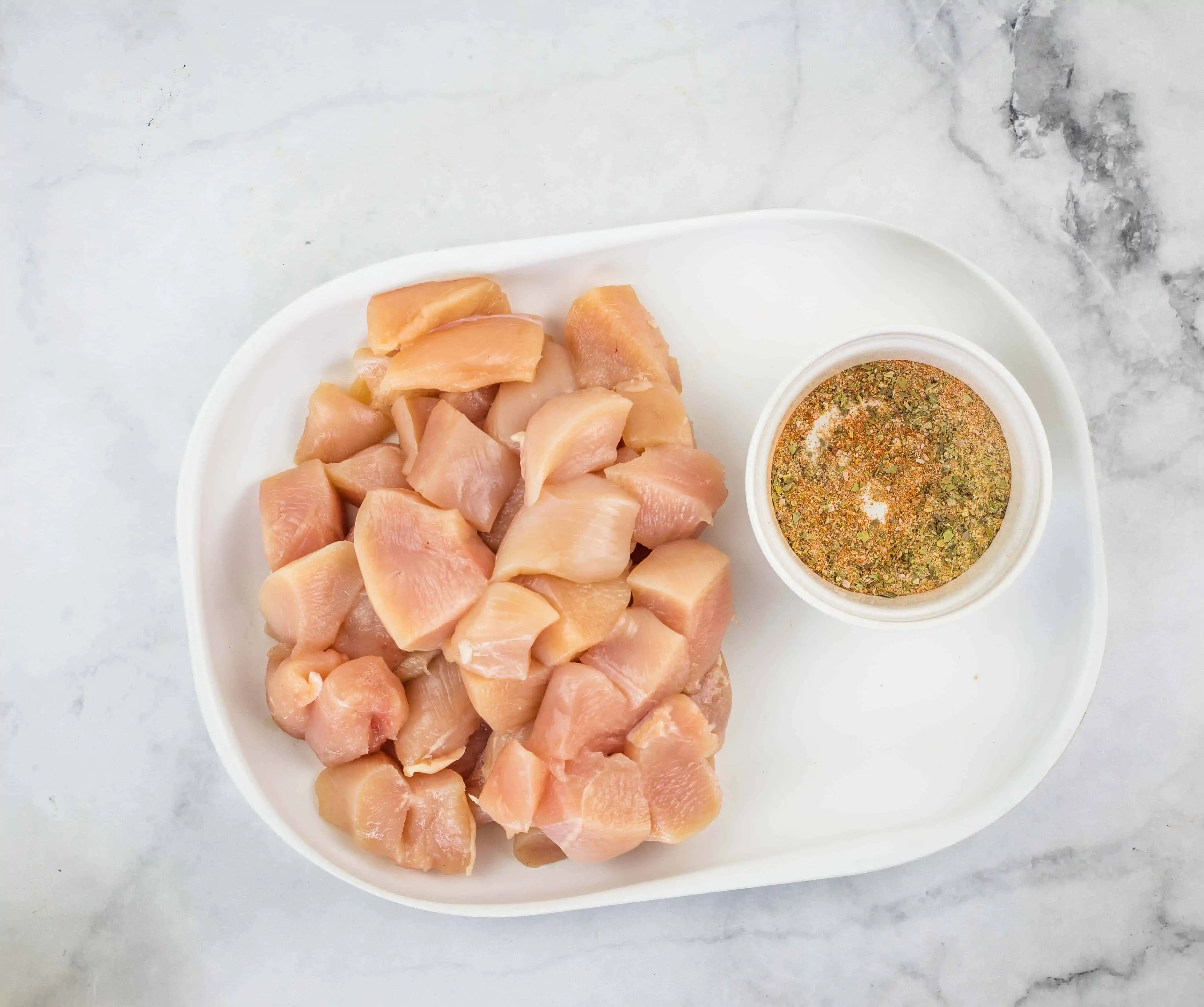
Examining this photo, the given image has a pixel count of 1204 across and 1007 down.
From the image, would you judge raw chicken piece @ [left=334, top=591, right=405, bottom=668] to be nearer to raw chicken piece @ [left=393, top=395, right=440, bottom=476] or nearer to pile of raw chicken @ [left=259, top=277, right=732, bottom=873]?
pile of raw chicken @ [left=259, top=277, right=732, bottom=873]

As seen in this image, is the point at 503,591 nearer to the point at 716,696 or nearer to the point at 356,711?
the point at 356,711

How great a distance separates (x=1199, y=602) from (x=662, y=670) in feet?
3.45

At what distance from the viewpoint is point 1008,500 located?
137cm

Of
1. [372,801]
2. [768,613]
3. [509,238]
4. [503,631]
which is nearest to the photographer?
[503,631]

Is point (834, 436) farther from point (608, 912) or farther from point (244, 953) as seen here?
point (244, 953)

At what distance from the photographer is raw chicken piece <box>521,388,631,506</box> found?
1.35 metres

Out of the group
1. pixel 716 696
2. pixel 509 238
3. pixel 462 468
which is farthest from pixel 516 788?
pixel 509 238

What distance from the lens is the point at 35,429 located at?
177 cm

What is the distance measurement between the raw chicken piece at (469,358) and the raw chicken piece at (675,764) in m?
0.57

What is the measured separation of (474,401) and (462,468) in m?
0.13

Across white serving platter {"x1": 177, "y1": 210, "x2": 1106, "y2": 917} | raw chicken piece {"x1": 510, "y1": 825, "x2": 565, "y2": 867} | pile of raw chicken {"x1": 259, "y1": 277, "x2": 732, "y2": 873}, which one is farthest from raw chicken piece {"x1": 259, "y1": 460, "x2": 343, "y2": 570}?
raw chicken piece {"x1": 510, "y1": 825, "x2": 565, "y2": 867}

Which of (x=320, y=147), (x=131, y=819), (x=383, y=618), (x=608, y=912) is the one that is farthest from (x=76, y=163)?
(x=608, y=912)

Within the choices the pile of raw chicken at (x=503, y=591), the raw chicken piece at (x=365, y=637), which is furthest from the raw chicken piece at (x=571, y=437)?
the raw chicken piece at (x=365, y=637)

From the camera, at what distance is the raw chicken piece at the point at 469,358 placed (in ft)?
4.65
